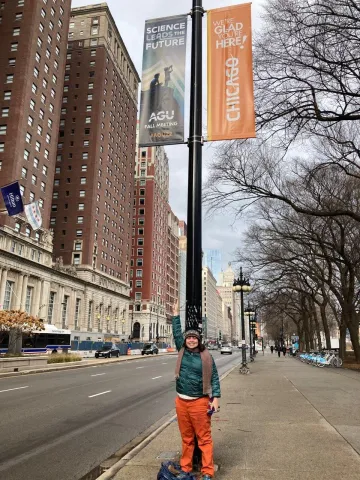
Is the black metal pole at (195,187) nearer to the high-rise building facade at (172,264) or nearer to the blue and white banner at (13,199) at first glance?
the blue and white banner at (13,199)

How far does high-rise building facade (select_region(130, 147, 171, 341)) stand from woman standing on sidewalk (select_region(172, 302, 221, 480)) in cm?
9789

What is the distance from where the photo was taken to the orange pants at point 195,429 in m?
4.51

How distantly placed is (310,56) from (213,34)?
4941 millimetres

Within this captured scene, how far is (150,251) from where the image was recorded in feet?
358

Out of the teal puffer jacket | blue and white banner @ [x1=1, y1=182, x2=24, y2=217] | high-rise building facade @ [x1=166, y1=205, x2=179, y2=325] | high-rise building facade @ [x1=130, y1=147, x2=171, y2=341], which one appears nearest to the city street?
the teal puffer jacket

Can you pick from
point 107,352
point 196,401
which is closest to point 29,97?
point 107,352

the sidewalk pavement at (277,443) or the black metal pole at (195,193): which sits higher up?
the black metal pole at (195,193)

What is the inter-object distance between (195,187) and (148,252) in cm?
10363

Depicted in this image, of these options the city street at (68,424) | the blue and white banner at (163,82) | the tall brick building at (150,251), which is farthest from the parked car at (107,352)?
the tall brick building at (150,251)

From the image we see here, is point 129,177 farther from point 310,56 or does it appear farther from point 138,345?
point 310,56

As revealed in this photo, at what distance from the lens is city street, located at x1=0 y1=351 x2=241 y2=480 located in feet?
20.2

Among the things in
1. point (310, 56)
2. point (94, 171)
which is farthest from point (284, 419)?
point (94, 171)

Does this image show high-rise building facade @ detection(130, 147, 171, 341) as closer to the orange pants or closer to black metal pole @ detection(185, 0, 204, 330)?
black metal pole @ detection(185, 0, 204, 330)

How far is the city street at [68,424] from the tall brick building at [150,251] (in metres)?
83.1
